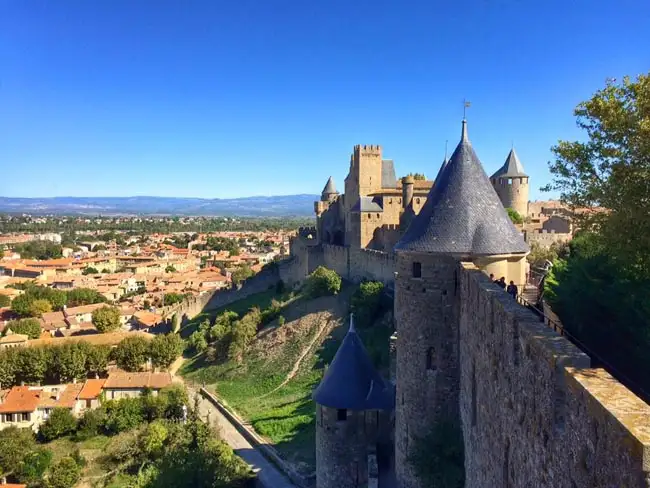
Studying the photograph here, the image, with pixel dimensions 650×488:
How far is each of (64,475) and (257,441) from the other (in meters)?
9.29

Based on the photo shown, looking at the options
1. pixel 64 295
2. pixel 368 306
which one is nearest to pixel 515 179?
pixel 368 306

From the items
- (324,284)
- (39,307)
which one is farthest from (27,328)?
(324,284)

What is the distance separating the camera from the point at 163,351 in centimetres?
3969

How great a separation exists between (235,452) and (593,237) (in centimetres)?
1860

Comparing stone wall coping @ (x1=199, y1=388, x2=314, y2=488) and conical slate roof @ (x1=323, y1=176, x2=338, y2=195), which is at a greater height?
conical slate roof @ (x1=323, y1=176, x2=338, y2=195)

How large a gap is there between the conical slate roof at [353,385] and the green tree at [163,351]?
26.7 m

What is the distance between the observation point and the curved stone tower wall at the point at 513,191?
44.2m

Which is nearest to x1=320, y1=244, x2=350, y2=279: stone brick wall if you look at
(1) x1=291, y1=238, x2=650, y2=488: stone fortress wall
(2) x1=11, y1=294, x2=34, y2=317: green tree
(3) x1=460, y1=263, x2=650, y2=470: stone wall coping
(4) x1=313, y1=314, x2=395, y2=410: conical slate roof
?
(4) x1=313, y1=314, x2=395, y2=410: conical slate roof

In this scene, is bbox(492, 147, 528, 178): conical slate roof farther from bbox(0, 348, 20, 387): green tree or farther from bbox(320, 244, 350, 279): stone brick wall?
bbox(0, 348, 20, 387): green tree

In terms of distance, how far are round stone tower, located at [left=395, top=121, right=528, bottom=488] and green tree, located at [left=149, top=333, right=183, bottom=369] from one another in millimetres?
30757

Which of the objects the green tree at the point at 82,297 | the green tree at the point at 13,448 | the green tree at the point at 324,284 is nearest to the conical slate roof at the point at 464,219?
the green tree at the point at 13,448

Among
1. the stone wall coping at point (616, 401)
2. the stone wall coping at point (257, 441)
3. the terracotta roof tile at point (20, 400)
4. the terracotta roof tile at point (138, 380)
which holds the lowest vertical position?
the terracotta roof tile at point (20, 400)

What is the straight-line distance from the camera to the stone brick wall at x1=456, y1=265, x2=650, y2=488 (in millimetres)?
3824

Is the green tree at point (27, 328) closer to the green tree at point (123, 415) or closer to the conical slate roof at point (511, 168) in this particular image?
the green tree at point (123, 415)
